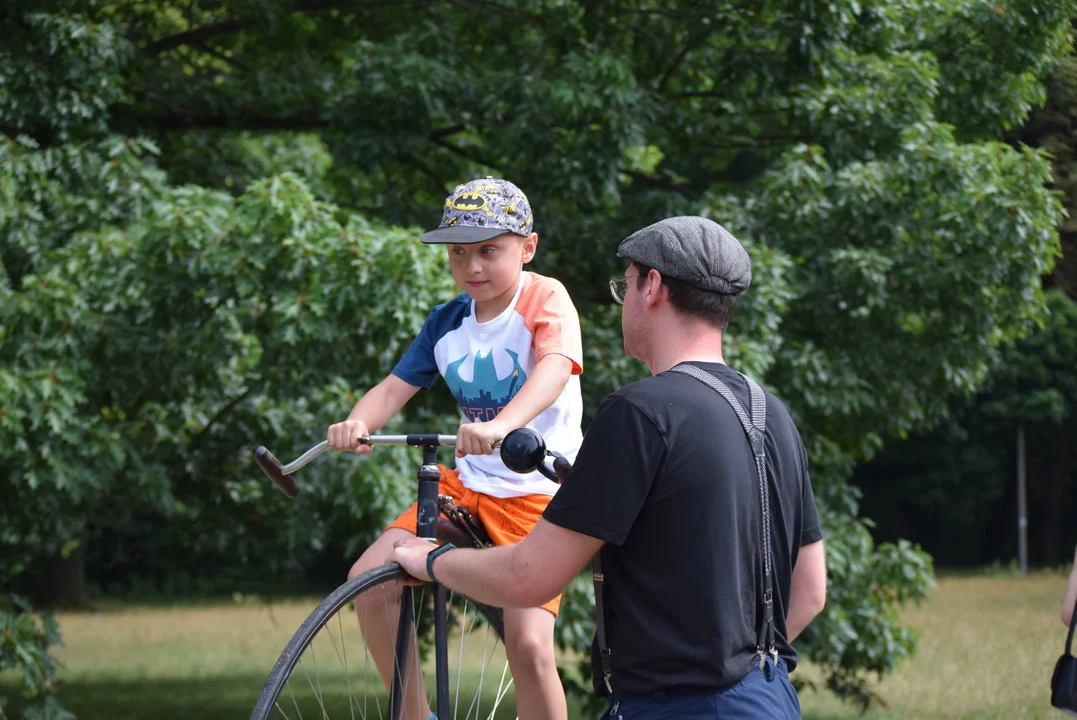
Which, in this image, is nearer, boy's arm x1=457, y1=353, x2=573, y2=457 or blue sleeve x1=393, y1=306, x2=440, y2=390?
boy's arm x1=457, y1=353, x2=573, y2=457

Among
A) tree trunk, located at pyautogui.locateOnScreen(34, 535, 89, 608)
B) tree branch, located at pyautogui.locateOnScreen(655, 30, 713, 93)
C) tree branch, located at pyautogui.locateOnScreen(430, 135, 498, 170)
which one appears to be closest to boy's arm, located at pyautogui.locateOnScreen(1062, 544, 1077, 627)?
tree branch, located at pyautogui.locateOnScreen(655, 30, 713, 93)

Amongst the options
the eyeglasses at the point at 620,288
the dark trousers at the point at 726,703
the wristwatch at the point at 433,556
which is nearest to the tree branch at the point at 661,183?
the eyeglasses at the point at 620,288

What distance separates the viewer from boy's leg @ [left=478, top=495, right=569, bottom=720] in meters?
3.36

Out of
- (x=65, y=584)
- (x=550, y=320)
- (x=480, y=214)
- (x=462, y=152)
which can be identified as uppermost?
(x=462, y=152)

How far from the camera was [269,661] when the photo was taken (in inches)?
600

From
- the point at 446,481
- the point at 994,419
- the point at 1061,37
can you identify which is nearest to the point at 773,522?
the point at 446,481

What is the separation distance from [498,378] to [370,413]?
0.35 metres

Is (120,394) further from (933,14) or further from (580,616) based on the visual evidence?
(933,14)

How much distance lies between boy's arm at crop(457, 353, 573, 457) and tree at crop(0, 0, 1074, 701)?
11.1 ft

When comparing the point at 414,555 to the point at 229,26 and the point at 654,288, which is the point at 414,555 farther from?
the point at 229,26

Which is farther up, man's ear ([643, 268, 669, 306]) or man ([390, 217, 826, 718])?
man's ear ([643, 268, 669, 306])

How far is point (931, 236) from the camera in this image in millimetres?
8484

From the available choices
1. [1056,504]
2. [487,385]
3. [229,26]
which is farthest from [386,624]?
[1056,504]

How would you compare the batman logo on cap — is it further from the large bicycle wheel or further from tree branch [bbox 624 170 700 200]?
tree branch [bbox 624 170 700 200]
